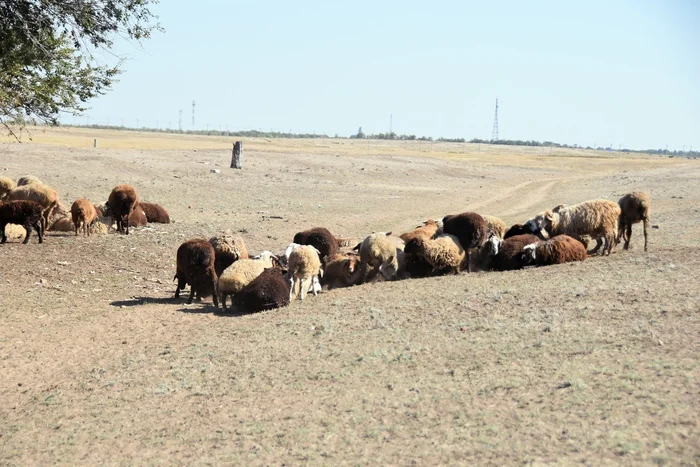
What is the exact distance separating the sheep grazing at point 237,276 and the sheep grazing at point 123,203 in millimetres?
6940

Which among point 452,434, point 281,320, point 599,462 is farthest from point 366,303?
point 599,462

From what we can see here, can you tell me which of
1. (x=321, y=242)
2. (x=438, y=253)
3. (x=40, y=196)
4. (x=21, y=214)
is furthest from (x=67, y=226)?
(x=438, y=253)

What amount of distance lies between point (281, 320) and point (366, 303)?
1455 mm

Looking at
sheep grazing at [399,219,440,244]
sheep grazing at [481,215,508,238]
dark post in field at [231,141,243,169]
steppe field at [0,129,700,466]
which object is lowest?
steppe field at [0,129,700,466]

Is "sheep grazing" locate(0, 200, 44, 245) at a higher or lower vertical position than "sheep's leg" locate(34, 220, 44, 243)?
higher

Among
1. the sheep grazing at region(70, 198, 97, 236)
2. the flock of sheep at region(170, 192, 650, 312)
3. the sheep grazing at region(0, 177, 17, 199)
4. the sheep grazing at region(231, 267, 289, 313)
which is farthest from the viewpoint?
the sheep grazing at region(0, 177, 17, 199)

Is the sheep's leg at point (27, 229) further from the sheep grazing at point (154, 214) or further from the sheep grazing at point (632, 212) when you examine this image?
the sheep grazing at point (632, 212)

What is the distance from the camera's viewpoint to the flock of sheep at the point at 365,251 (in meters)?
13.6

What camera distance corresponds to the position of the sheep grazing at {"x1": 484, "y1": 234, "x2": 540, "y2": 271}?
1561 centimetres

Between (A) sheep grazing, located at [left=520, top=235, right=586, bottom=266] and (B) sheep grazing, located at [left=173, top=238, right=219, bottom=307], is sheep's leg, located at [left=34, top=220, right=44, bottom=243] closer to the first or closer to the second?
(B) sheep grazing, located at [left=173, top=238, right=219, bottom=307]

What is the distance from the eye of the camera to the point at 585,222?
16672mm

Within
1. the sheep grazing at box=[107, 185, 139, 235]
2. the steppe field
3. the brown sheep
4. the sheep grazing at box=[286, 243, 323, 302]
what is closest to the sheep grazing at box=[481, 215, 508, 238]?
the steppe field

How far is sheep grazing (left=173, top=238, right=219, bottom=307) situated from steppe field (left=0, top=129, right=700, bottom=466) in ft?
1.23

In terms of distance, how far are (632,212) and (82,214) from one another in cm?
1261
